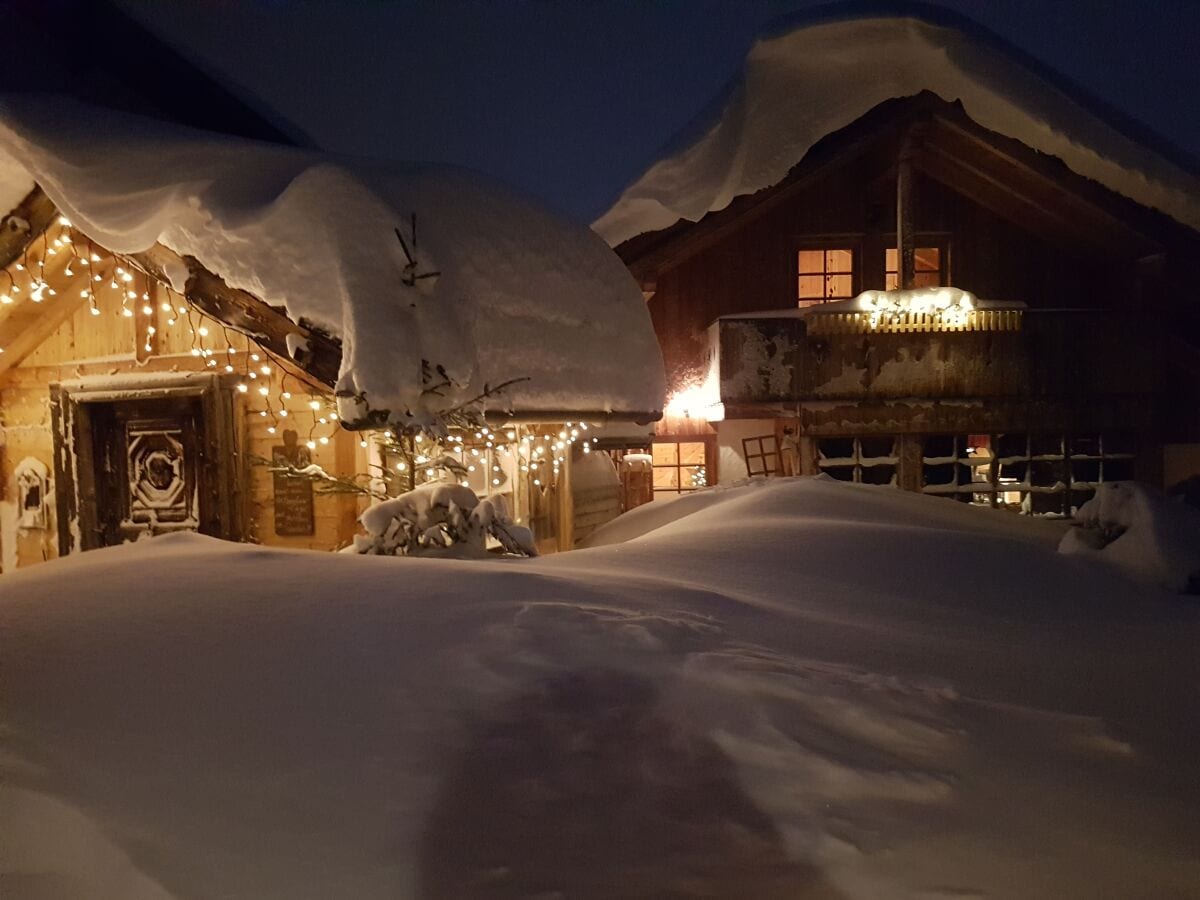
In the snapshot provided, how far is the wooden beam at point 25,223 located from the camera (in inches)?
272

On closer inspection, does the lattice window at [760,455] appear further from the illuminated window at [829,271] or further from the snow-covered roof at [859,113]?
the snow-covered roof at [859,113]

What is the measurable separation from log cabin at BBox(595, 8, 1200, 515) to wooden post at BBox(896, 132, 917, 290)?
4 centimetres

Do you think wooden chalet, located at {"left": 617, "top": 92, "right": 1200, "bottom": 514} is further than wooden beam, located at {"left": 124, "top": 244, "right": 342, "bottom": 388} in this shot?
Yes

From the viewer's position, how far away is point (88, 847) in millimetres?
2023

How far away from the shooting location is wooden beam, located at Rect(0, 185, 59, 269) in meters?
6.91

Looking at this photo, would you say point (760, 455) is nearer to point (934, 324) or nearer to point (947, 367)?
point (947, 367)

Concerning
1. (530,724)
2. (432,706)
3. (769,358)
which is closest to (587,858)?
(530,724)

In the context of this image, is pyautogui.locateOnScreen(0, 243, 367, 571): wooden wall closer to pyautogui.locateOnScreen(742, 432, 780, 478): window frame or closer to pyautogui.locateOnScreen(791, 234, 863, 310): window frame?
pyautogui.locateOnScreen(742, 432, 780, 478): window frame

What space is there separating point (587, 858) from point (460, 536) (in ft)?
12.4

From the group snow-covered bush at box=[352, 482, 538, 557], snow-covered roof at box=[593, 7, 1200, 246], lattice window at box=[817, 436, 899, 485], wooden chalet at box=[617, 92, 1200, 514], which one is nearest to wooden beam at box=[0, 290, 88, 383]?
snow-covered bush at box=[352, 482, 538, 557]

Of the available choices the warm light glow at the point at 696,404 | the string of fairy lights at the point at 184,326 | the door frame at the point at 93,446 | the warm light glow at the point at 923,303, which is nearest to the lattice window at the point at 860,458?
the warm light glow at the point at 696,404

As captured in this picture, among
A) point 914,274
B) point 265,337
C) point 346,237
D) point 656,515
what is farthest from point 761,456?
point 346,237

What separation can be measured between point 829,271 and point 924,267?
1.94 m

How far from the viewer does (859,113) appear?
1352 cm
